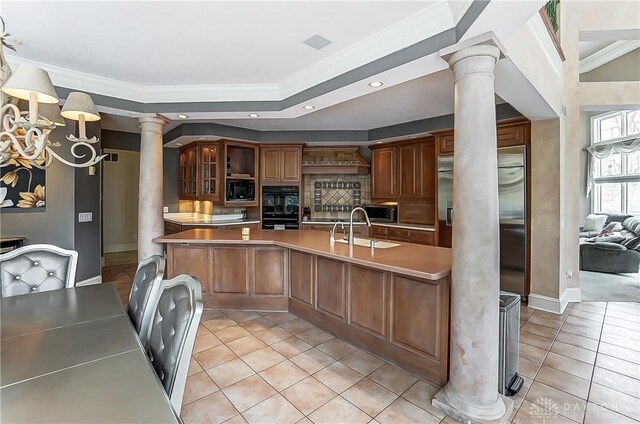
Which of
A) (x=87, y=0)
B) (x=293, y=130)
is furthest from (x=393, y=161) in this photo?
(x=87, y=0)

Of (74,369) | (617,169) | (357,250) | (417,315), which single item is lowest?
(417,315)

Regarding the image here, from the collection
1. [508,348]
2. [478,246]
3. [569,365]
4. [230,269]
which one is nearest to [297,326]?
[230,269]

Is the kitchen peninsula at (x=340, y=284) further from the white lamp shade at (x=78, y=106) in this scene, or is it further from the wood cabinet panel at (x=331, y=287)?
the white lamp shade at (x=78, y=106)

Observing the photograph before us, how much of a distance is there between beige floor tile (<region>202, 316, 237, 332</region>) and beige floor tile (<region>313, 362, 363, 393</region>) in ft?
4.31

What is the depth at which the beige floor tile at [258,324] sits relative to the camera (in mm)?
3217

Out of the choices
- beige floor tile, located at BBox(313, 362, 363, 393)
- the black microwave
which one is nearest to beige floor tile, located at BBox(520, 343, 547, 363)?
beige floor tile, located at BBox(313, 362, 363, 393)

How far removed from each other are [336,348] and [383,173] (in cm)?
380

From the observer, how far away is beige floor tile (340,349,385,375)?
2.49m

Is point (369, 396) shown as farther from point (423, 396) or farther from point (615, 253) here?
point (615, 253)

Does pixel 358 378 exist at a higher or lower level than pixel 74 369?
lower

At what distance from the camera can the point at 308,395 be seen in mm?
2158

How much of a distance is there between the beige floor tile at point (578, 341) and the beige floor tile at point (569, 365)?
39 cm

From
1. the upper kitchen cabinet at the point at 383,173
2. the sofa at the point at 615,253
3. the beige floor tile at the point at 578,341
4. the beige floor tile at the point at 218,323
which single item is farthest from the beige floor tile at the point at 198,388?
the sofa at the point at 615,253

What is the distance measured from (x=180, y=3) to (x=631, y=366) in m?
4.39
